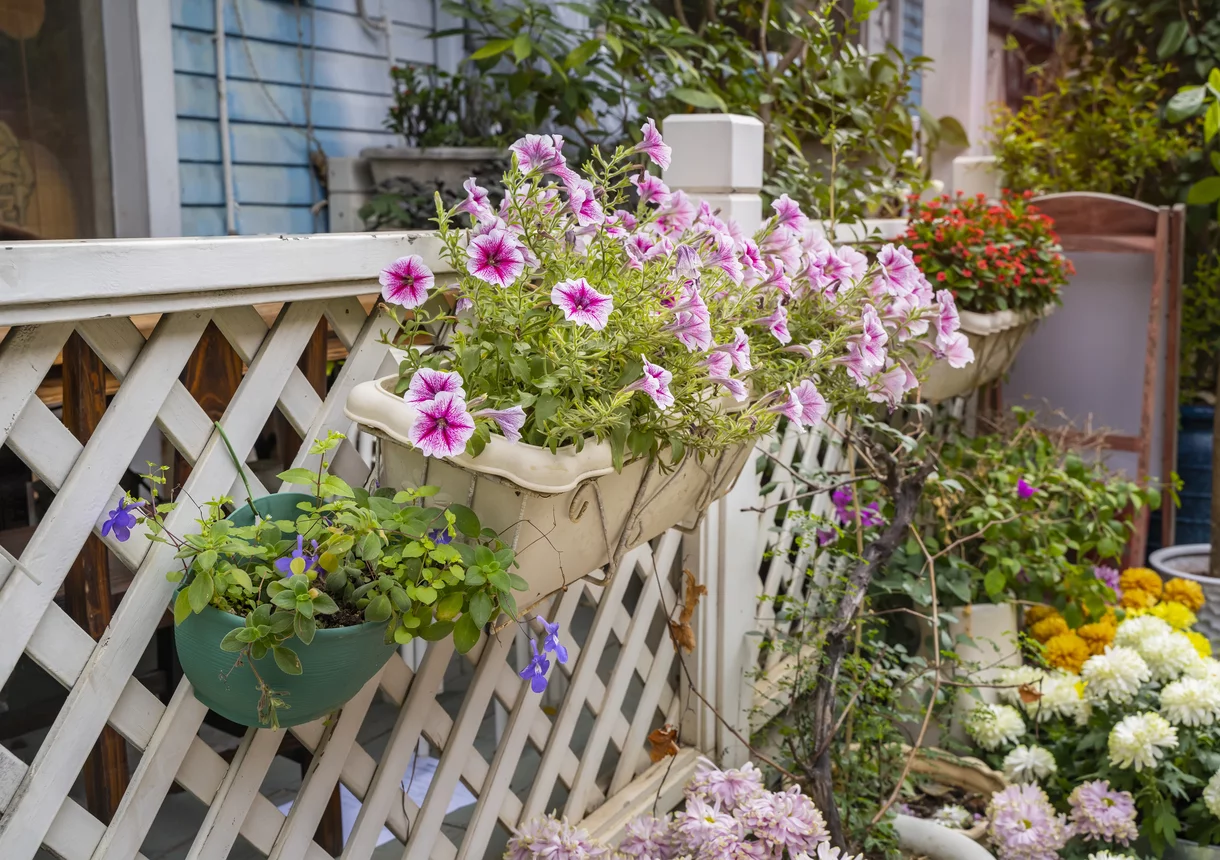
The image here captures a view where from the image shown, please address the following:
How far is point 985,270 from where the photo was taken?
8.67 feet

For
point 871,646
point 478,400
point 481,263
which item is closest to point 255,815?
point 478,400

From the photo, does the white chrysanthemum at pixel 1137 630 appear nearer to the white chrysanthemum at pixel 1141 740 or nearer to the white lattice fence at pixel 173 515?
the white chrysanthemum at pixel 1141 740

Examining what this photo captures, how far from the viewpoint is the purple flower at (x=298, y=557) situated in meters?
1.02

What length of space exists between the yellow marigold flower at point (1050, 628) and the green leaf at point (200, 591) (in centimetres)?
221

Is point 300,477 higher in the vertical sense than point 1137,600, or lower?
higher

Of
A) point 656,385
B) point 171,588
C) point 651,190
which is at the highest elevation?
point 651,190

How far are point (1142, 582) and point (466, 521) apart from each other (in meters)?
2.46

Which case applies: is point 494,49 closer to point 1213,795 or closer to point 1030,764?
point 1030,764

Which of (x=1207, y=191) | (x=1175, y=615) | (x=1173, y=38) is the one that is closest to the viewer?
(x=1175, y=615)

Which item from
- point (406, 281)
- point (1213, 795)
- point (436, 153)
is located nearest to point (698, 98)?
point (436, 153)

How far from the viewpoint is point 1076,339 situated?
3.60 metres

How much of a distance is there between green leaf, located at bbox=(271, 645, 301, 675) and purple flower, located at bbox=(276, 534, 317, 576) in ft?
0.23

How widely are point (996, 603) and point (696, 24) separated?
8.03 feet

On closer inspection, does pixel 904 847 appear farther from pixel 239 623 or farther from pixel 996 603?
pixel 239 623
